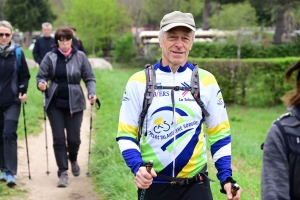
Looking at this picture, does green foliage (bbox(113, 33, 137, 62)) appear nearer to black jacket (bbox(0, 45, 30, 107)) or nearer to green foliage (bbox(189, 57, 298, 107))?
green foliage (bbox(189, 57, 298, 107))

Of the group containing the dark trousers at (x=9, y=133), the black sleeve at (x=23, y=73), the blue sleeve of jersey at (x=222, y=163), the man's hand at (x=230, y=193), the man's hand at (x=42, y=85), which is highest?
the black sleeve at (x=23, y=73)

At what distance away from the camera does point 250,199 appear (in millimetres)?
6453

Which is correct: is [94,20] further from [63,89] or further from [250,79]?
[63,89]

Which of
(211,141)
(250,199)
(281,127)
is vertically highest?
(281,127)

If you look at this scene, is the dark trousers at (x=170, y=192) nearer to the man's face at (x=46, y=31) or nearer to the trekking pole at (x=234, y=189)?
the trekking pole at (x=234, y=189)

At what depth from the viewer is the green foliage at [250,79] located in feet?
66.4

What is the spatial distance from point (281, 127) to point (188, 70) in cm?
133

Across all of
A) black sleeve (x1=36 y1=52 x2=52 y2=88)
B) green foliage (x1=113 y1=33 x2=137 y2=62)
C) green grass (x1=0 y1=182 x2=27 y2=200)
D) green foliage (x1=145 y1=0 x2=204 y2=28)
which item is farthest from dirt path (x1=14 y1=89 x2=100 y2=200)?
green foliage (x1=145 y1=0 x2=204 y2=28)

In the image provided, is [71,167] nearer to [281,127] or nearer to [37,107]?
[281,127]

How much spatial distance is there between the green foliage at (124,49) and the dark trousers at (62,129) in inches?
1196

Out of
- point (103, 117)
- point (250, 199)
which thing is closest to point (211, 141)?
point (250, 199)

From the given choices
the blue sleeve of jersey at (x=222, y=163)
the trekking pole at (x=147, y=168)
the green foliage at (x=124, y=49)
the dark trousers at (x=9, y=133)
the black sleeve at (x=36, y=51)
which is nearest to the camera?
the trekking pole at (x=147, y=168)

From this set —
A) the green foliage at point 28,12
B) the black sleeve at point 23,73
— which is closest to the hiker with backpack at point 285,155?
the black sleeve at point 23,73

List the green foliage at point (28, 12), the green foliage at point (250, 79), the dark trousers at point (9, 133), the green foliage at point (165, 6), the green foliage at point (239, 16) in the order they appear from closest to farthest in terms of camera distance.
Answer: the dark trousers at point (9, 133)
the green foliage at point (250, 79)
the green foliage at point (239, 16)
the green foliage at point (165, 6)
the green foliage at point (28, 12)
